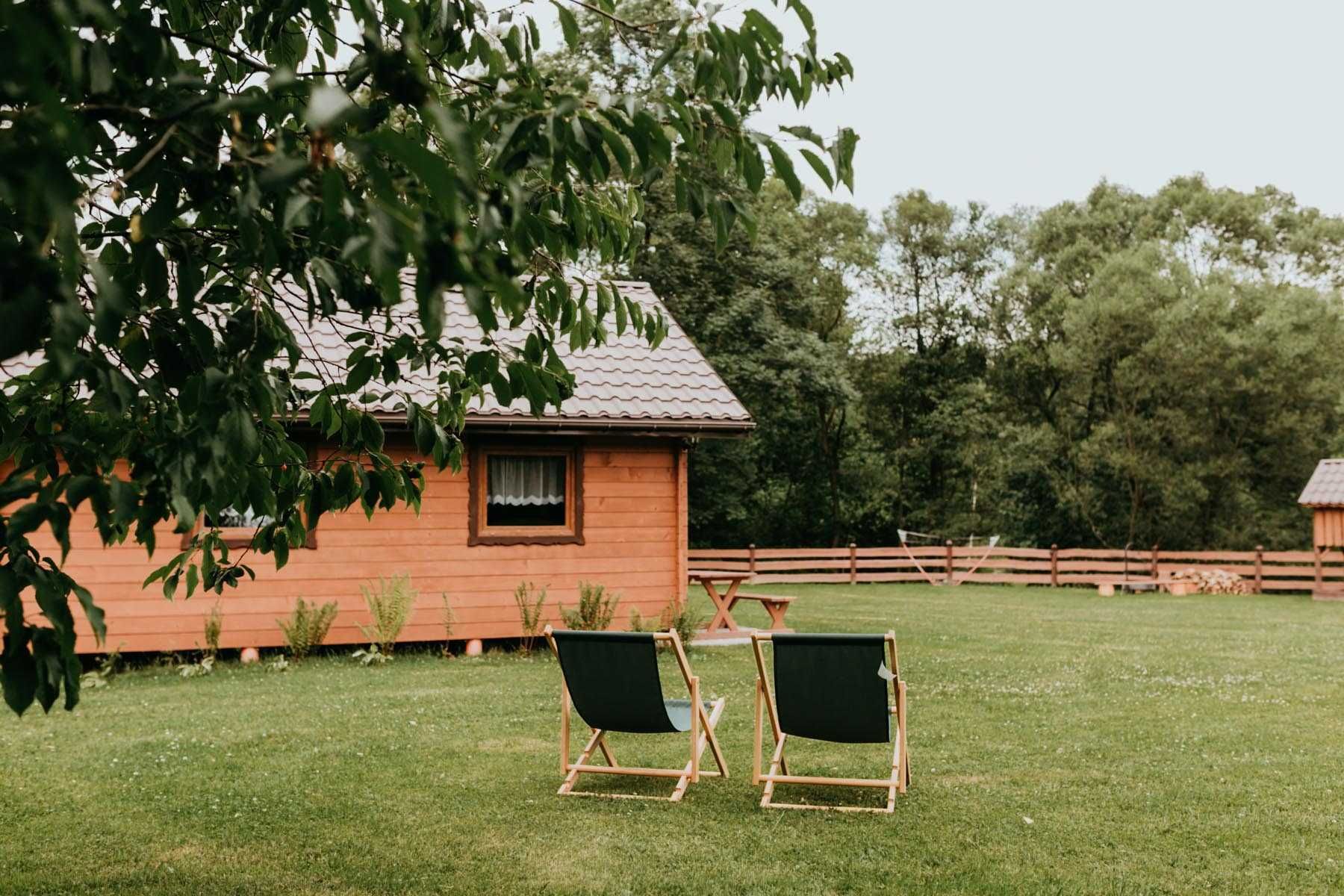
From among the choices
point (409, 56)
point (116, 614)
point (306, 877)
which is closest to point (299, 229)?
point (409, 56)

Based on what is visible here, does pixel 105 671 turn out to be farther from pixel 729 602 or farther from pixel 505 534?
→ pixel 729 602

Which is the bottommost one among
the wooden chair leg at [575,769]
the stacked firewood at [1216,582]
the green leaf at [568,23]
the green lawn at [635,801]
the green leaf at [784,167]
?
the stacked firewood at [1216,582]

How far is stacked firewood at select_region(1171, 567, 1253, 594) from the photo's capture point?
2653 centimetres

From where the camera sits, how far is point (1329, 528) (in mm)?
25891

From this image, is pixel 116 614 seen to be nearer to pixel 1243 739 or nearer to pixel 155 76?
pixel 1243 739

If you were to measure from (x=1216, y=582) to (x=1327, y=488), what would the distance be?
291cm

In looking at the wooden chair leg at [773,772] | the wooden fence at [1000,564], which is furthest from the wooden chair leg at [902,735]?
the wooden fence at [1000,564]

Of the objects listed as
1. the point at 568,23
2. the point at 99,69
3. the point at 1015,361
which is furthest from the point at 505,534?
the point at 1015,361

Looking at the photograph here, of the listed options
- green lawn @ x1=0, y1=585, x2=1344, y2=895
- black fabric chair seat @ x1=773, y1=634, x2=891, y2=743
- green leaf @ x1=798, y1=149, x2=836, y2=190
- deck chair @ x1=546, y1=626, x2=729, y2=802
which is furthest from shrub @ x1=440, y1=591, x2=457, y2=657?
green leaf @ x1=798, y1=149, x2=836, y2=190

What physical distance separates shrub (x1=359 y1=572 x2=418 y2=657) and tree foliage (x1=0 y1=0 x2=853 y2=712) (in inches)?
361

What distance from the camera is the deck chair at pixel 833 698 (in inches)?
256

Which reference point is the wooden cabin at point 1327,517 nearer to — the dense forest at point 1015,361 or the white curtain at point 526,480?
the dense forest at point 1015,361

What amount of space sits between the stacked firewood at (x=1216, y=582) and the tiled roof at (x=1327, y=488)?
83.1 inches

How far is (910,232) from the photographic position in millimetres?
37781
